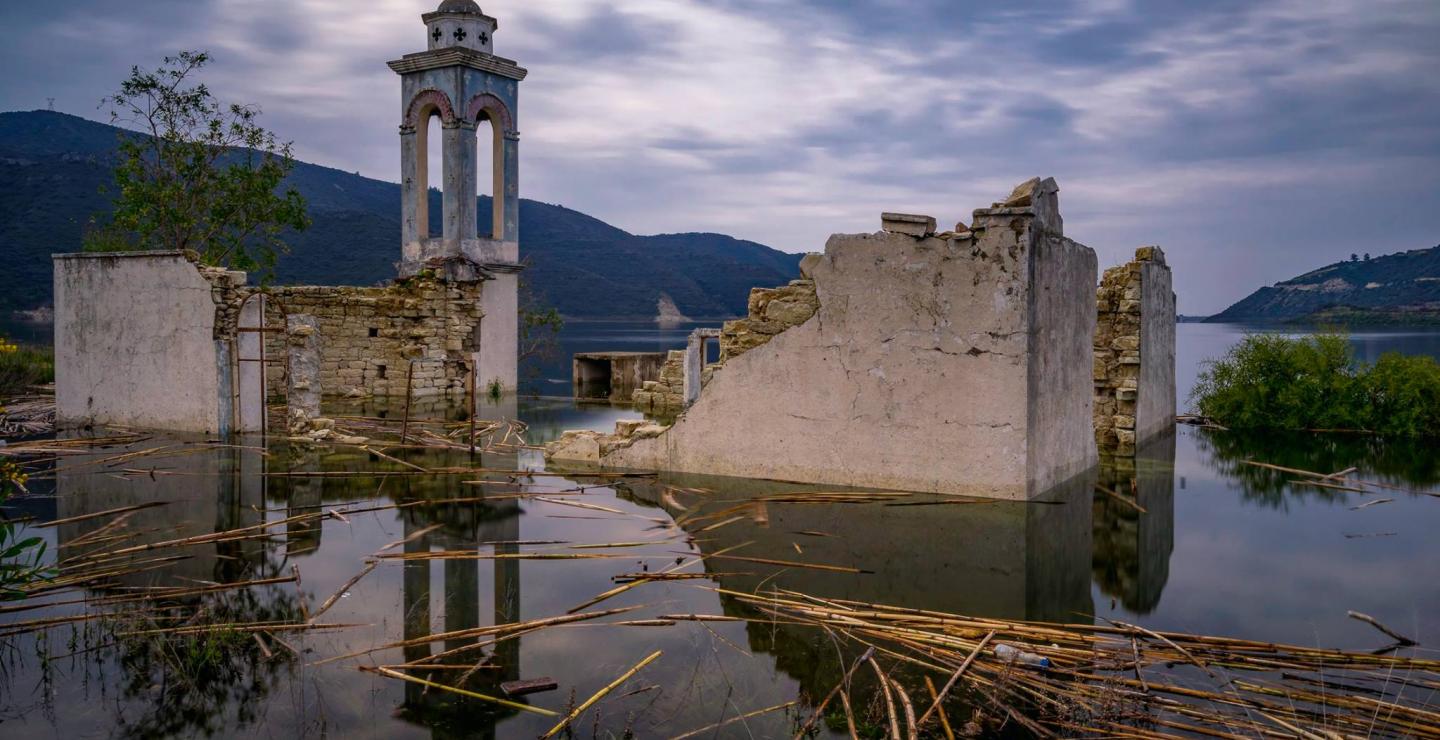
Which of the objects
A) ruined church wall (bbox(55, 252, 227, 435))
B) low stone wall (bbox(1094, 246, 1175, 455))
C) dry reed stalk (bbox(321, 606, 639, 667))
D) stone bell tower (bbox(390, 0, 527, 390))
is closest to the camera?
dry reed stalk (bbox(321, 606, 639, 667))

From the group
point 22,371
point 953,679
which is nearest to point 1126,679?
point 953,679

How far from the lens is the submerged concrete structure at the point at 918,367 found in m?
9.07

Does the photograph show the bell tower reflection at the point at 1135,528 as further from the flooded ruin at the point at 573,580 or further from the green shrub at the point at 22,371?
the green shrub at the point at 22,371

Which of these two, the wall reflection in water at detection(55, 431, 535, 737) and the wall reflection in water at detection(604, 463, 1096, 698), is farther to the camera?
the wall reflection in water at detection(604, 463, 1096, 698)

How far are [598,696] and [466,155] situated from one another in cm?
1803

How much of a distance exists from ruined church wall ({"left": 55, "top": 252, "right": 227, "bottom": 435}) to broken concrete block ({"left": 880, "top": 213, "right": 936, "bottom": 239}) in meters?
8.81

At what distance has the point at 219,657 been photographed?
16.5 ft

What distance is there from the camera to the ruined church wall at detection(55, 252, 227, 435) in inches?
516

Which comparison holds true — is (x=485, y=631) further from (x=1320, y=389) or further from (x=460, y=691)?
(x=1320, y=389)

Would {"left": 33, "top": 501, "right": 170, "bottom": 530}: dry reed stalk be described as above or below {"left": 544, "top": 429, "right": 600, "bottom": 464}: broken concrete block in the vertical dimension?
below

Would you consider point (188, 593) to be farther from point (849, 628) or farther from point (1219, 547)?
point (1219, 547)

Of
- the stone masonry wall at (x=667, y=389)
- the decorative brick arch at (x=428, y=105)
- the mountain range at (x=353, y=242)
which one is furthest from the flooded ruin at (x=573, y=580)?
the mountain range at (x=353, y=242)

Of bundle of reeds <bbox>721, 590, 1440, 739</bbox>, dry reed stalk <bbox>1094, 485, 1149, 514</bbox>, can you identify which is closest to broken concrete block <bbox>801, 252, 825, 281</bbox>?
dry reed stalk <bbox>1094, 485, 1149, 514</bbox>

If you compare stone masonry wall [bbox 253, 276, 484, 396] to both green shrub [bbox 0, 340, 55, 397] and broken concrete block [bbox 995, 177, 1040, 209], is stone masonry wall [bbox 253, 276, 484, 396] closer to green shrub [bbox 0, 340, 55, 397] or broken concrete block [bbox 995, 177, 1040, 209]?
green shrub [bbox 0, 340, 55, 397]
